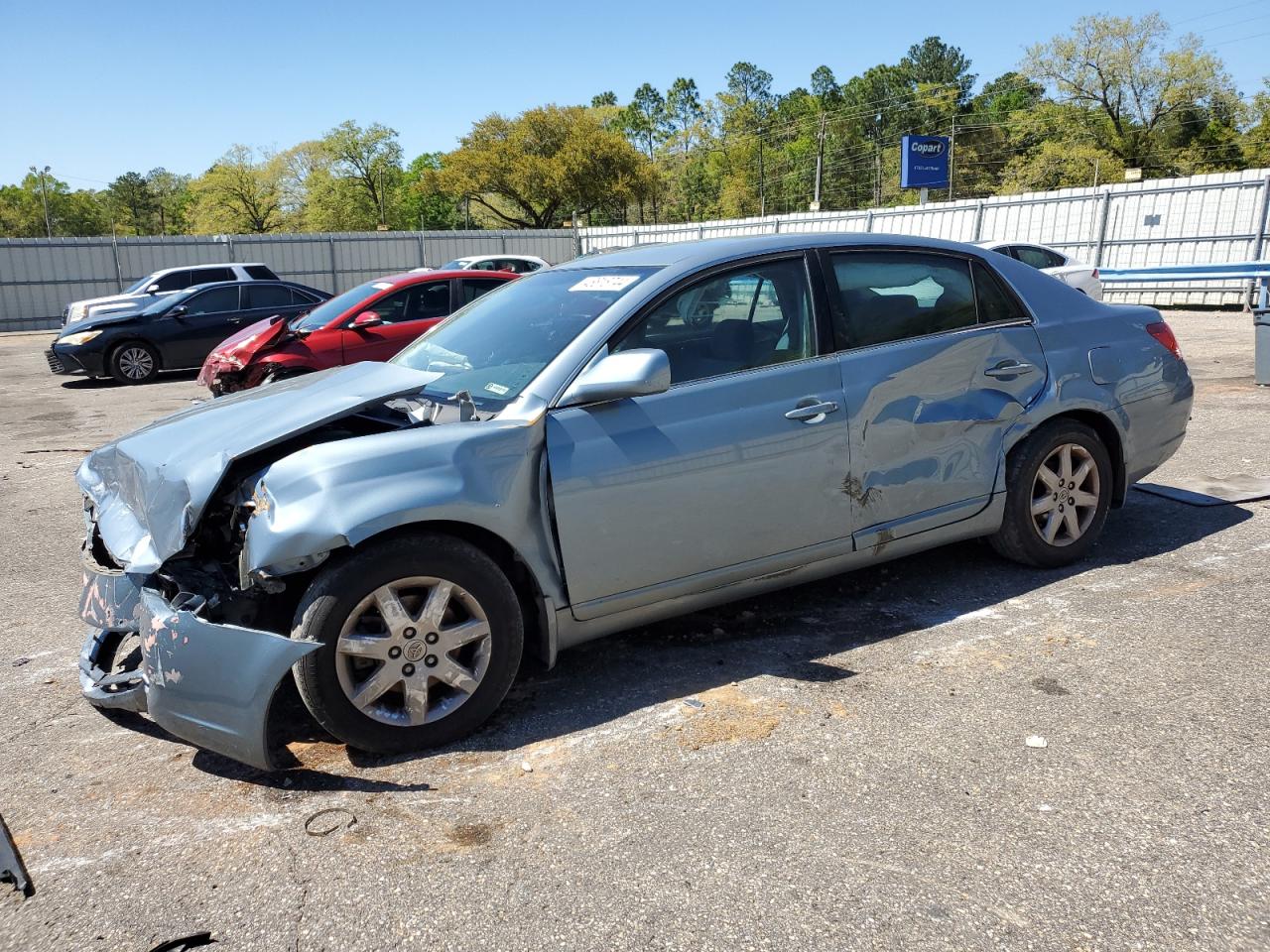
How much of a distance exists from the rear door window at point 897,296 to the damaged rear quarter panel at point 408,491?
1524 mm

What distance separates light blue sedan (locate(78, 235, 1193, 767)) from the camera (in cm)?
312

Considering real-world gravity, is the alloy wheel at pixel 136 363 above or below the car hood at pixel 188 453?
below

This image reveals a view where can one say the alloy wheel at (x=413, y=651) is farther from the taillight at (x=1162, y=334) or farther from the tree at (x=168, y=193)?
the tree at (x=168, y=193)

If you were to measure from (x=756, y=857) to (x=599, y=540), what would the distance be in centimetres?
124

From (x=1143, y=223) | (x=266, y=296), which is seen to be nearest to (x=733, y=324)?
(x=266, y=296)

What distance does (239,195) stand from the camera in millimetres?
77125

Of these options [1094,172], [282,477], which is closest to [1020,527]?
[282,477]

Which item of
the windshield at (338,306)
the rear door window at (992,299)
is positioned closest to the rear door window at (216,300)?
the windshield at (338,306)

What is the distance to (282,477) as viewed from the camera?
3139mm

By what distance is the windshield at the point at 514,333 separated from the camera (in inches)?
148

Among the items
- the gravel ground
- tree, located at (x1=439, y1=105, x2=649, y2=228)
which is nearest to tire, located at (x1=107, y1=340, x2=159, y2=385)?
the gravel ground

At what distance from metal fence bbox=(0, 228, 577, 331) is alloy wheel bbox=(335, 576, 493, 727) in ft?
91.4

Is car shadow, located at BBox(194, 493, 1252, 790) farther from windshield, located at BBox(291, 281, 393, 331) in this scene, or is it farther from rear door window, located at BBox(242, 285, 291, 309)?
rear door window, located at BBox(242, 285, 291, 309)

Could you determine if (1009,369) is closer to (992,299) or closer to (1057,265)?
(992,299)
